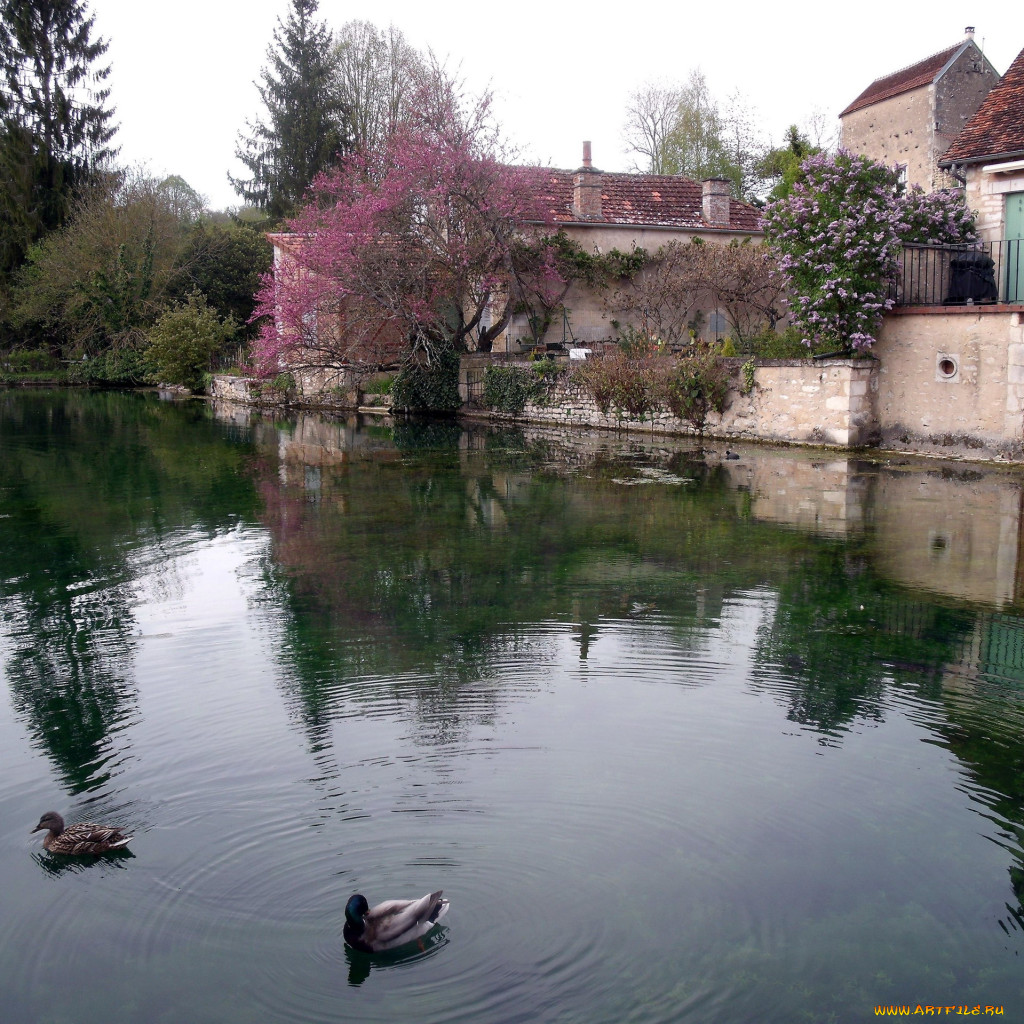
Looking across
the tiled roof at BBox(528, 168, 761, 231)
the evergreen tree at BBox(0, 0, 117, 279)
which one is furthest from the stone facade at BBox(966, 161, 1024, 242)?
the evergreen tree at BBox(0, 0, 117, 279)

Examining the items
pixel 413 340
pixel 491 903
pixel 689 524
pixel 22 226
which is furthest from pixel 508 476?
pixel 22 226

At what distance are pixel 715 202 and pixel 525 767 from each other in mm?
25214

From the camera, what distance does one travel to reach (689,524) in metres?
10.9

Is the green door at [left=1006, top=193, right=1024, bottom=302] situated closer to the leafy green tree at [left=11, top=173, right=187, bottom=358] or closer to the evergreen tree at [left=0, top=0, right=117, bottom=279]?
the leafy green tree at [left=11, top=173, right=187, bottom=358]

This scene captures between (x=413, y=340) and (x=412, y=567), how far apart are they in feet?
60.8

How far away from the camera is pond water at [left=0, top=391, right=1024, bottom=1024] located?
3.60m

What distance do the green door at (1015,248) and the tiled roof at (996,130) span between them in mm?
755

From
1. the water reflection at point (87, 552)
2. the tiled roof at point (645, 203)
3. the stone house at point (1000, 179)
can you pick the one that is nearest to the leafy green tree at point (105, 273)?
the water reflection at point (87, 552)

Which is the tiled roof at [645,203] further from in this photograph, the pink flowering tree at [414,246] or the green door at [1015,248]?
the green door at [1015,248]

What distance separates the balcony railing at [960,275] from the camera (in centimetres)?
1499

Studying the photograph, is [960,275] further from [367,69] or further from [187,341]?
[367,69]

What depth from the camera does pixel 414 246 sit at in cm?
2433

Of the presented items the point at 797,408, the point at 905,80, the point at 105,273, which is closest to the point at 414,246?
the point at 797,408

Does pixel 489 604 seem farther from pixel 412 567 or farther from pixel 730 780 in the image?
pixel 730 780
